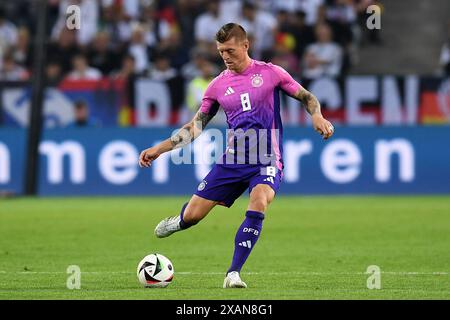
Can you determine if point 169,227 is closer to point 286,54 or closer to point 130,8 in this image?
point 286,54

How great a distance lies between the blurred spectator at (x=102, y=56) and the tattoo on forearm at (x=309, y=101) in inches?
516

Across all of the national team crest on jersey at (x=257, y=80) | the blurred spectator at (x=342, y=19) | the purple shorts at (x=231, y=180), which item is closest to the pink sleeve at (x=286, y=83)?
the national team crest on jersey at (x=257, y=80)

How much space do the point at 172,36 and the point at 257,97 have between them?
526 inches

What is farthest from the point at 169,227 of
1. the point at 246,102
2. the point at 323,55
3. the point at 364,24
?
the point at 364,24

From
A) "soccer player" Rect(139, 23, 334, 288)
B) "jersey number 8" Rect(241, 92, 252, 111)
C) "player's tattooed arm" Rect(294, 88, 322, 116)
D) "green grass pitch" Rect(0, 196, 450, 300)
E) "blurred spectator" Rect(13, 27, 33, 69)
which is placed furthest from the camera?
"blurred spectator" Rect(13, 27, 33, 69)

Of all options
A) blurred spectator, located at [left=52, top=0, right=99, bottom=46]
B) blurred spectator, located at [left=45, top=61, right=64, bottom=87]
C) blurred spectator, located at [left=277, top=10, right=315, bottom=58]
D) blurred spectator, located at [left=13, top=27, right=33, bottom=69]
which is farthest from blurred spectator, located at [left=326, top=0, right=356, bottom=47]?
blurred spectator, located at [left=13, top=27, right=33, bottom=69]

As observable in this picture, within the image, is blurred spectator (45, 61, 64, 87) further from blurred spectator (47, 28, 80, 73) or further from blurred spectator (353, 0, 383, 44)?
blurred spectator (353, 0, 383, 44)

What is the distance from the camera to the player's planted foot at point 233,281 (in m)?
9.44

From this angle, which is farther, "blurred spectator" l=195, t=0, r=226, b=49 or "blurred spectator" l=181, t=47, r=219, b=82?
"blurred spectator" l=195, t=0, r=226, b=49

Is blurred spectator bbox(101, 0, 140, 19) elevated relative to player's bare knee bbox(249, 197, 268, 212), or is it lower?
elevated

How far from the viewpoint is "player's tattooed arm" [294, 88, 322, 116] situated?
986 centimetres

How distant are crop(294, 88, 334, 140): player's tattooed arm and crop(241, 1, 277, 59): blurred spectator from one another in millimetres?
13090

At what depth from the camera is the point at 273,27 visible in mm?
23625

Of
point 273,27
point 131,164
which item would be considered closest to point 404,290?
point 131,164
